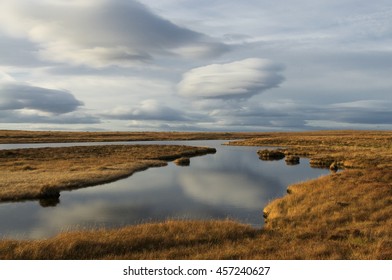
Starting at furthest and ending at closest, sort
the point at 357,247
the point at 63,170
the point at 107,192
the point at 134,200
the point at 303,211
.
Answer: the point at 63,170 < the point at 107,192 < the point at 134,200 < the point at 303,211 < the point at 357,247

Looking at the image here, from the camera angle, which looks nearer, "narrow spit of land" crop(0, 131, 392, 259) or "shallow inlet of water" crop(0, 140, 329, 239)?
"narrow spit of land" crop(0, 131, 392, 259)

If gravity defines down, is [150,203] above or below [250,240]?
below

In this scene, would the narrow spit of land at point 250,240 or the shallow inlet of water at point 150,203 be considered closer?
the narrow spit of land at point 250,240

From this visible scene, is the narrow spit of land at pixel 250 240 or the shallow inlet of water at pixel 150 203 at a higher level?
the narrow spit of land at pixel 250 240

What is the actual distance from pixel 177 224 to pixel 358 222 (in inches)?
434

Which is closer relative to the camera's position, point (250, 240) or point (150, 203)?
point (250, 240)

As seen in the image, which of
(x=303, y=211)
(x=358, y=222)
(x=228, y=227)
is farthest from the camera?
(x=303, y=211)

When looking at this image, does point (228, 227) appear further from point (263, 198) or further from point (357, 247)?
point (263, 198)

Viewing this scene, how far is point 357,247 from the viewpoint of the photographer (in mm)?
14984

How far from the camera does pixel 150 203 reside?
1335 inches

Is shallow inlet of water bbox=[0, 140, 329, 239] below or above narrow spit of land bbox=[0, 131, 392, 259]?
below

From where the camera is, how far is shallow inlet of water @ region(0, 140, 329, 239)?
2678 centimetres

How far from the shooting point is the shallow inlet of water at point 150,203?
2678cm
